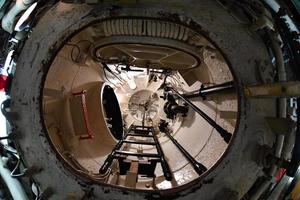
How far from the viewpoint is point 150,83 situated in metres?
5.17

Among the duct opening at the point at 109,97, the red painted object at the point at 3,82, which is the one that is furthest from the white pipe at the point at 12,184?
the duct opening at the point at 109,97

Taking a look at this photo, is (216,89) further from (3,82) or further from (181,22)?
(3,82)

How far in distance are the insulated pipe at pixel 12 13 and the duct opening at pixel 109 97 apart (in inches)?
20.9

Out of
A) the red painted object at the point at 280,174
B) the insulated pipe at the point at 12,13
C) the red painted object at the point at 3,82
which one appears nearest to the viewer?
the insulated pipe at the point at 12,13

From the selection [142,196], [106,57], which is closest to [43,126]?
[142,196]

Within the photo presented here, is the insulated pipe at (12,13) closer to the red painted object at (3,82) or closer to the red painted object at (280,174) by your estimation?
the red painted object at (3,82)

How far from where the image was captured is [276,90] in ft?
3.42

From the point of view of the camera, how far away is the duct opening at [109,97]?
2.06 m

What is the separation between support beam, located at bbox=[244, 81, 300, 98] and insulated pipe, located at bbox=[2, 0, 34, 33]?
0.86 meters

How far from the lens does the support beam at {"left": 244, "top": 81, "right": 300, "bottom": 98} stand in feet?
3.18

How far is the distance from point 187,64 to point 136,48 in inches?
19.1

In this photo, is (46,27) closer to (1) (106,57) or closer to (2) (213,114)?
(1) (106,57)

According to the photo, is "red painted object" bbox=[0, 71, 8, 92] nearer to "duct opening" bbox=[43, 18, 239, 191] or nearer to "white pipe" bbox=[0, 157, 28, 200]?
"white pipe" bbox=[0, 157, 28, 200]

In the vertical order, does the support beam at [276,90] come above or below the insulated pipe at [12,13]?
below
